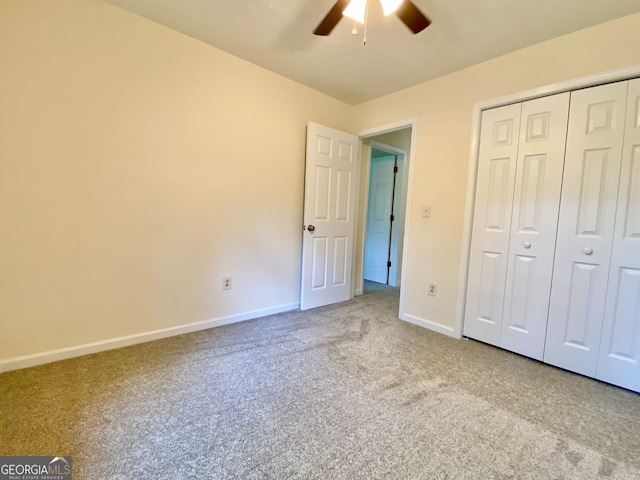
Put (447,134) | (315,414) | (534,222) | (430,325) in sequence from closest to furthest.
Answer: (315,414) → (534,222) → (447,134) → (430,325)

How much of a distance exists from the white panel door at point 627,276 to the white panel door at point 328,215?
2.23 m

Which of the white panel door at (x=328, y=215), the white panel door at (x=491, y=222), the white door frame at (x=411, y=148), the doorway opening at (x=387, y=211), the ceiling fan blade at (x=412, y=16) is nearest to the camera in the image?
the ceiling fan blade at (x=412, y=16)

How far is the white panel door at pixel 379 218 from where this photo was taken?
4.56m

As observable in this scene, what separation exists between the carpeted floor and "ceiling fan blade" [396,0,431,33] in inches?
83.5

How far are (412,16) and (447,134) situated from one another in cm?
129

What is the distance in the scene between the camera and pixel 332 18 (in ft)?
5.43

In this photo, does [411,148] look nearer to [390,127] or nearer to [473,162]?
[390,127]

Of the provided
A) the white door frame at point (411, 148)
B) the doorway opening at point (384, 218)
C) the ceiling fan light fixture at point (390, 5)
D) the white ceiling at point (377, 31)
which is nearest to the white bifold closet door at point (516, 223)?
the white ceiling at point (377, 31)

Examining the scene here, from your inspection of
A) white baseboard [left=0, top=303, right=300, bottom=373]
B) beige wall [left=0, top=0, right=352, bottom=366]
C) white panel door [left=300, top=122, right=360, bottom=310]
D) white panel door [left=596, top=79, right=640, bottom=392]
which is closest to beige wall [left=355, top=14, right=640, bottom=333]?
Answer: white panel door [left=596, top=79, right=640, bottom=392]

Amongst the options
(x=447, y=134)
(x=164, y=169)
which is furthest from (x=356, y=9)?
(x=164, y=169)

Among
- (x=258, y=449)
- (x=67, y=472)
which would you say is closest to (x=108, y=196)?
(x=67, y=472)

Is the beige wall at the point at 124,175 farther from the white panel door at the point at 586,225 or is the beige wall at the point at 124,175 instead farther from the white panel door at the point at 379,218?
the white panel door at the point at 586,225

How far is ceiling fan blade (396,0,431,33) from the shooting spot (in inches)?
58.9

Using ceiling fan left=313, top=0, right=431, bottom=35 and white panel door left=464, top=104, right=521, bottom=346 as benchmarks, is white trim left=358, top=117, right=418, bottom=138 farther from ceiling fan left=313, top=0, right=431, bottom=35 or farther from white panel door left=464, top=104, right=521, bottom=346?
ceiling fan left=313, top=0, right=431, bottom=35
